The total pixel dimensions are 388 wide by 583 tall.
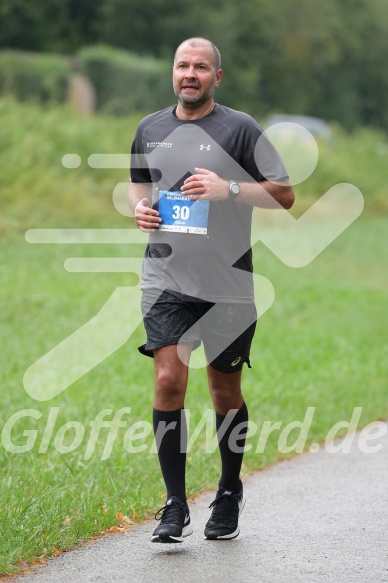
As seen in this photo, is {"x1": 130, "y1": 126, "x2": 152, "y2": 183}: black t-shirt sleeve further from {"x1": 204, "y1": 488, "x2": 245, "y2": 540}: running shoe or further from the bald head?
{"x1": 204, "y1": 488, "x2": 245, "y2": 540}: running shoe

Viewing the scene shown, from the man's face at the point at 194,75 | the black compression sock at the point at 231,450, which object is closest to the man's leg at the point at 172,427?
the black compression sock at the point at 231,450

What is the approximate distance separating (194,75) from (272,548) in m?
2.10

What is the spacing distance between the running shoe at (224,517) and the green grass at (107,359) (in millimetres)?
495

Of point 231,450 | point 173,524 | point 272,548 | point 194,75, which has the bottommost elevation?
point 272,548

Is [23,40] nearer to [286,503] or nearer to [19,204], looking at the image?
[19,204]

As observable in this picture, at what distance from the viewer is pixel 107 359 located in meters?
11.3

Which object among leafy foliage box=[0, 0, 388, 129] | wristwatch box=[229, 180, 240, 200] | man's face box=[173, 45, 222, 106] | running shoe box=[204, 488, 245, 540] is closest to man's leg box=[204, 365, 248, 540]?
running shoe box=[204, 488, 245, 540]

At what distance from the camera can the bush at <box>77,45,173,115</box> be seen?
40.1m

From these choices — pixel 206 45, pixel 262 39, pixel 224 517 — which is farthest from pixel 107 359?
pixel 262 39

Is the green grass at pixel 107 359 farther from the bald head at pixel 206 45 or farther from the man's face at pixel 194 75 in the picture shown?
the bald head at pixel 206 45

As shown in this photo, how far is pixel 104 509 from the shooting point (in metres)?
6.05

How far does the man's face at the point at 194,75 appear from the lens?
18.0ft

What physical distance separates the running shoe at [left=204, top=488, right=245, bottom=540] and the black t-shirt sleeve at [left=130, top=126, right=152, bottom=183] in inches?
58.7

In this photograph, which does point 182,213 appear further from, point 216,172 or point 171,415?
point 171,415
